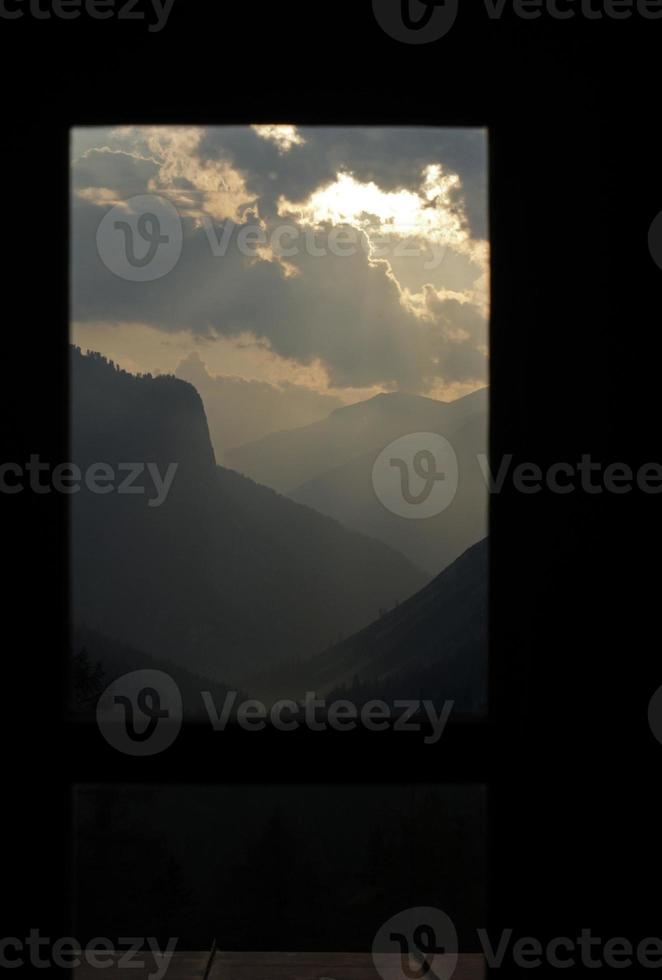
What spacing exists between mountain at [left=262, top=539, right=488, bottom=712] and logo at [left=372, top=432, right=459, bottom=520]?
0.13m

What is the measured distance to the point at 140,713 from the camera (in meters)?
0.91

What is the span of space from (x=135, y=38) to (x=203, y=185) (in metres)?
0.37

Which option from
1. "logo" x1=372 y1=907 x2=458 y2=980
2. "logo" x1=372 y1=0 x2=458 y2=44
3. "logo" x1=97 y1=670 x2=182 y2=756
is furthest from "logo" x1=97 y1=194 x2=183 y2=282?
"logo" x1=372 y1=907 x2=458 y2=980

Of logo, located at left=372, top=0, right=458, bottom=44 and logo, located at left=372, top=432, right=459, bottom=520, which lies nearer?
logo, located at left=372, top=0, right=458, bottom=44

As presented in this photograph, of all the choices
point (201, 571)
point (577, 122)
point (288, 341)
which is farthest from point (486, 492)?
point (201, 571)

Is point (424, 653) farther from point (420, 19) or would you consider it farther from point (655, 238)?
point (420, 19)

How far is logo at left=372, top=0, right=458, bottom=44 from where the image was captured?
3.01 ft

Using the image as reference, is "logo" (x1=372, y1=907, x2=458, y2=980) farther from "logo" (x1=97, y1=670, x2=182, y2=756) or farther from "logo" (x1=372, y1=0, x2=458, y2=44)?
"logo" (x1=372, y1=0, x2=458, y2=44)

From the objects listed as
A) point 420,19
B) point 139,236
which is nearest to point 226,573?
point 139,236

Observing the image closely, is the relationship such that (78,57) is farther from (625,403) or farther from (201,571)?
(201,571)

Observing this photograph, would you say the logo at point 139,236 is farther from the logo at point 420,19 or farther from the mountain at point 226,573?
the mountain at point 226,573

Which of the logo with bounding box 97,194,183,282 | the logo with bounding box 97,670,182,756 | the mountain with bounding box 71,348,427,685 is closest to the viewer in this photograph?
the logo with bounding box 97,670,182,756

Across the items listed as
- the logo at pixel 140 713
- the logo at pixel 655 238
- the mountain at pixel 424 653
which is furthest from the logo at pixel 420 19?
the logo at pixel 140 713

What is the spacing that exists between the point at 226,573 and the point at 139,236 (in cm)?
299
